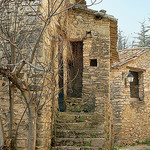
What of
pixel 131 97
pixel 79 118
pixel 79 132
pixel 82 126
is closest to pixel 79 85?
pixel 79 118

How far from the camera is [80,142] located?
5266 mm

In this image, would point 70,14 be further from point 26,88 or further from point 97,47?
point 26,88

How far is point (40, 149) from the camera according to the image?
171 inches

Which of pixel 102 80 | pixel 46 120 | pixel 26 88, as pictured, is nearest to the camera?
pixel 26 88

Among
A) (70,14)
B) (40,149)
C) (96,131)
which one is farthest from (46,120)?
(70,14)

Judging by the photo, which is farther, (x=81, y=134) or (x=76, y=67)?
(x=76, y=67)

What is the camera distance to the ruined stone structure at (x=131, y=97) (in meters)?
10.7

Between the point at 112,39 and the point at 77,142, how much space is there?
4340 mm

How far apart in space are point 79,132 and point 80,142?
309 mm

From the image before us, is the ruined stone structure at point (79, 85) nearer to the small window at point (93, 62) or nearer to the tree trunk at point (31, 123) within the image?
the small window at point (93, 62)

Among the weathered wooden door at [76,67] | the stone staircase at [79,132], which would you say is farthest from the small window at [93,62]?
the stone staircase at [79,132]

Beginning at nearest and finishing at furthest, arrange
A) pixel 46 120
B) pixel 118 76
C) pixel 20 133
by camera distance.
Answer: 1. pixel 20 133
2. pixel 46 120
3. pixel 118 76

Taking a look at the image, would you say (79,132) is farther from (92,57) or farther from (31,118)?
(92,57)

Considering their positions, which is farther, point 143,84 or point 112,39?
point 143,84
